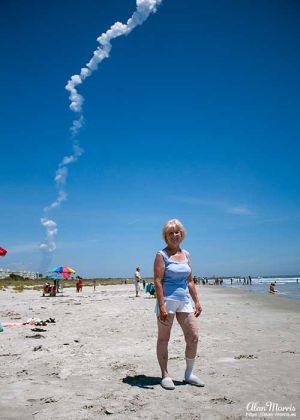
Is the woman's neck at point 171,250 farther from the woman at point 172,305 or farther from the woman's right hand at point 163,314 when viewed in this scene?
the woman's right hand at point 163,314

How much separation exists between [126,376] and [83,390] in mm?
847

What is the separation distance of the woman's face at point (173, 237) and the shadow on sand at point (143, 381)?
1.87 m

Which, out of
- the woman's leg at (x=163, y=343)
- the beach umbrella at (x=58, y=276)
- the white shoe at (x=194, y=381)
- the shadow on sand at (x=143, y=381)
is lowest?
the shadow on sand at (x=143, y=381)

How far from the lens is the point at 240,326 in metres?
10.7

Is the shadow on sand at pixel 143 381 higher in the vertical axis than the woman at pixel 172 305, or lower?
lower

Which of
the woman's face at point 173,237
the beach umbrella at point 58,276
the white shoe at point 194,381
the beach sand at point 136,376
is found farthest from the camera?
the beach umbrella at point 58,276

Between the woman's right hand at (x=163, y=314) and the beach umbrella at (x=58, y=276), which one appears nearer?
the woman's right hand at (x=163, y=314)

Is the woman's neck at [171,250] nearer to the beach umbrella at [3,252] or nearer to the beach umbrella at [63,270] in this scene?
the beach umbrella at [3,252]

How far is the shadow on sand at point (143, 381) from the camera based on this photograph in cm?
473

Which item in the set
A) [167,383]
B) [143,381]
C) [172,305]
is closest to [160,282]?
[172,305]

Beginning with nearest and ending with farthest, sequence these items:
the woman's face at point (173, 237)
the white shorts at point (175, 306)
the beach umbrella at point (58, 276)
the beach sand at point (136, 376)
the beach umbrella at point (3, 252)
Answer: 1. the beach sand at point (136, 376)
2. the white shorts at point (175, 306)
3. the woman's face at point (173, 237)
4. the beach umbrella at point (3, 252)
5. the beach umbrella at point (58, 276)

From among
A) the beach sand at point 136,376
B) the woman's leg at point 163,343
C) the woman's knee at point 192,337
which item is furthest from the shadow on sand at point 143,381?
the woman's knee at point 192,337

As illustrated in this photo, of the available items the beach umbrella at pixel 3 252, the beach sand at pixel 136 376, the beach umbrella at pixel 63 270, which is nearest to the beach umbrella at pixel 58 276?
the beach umbrella at pixel 63 270

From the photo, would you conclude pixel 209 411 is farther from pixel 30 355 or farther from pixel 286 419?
pixel 30 355
